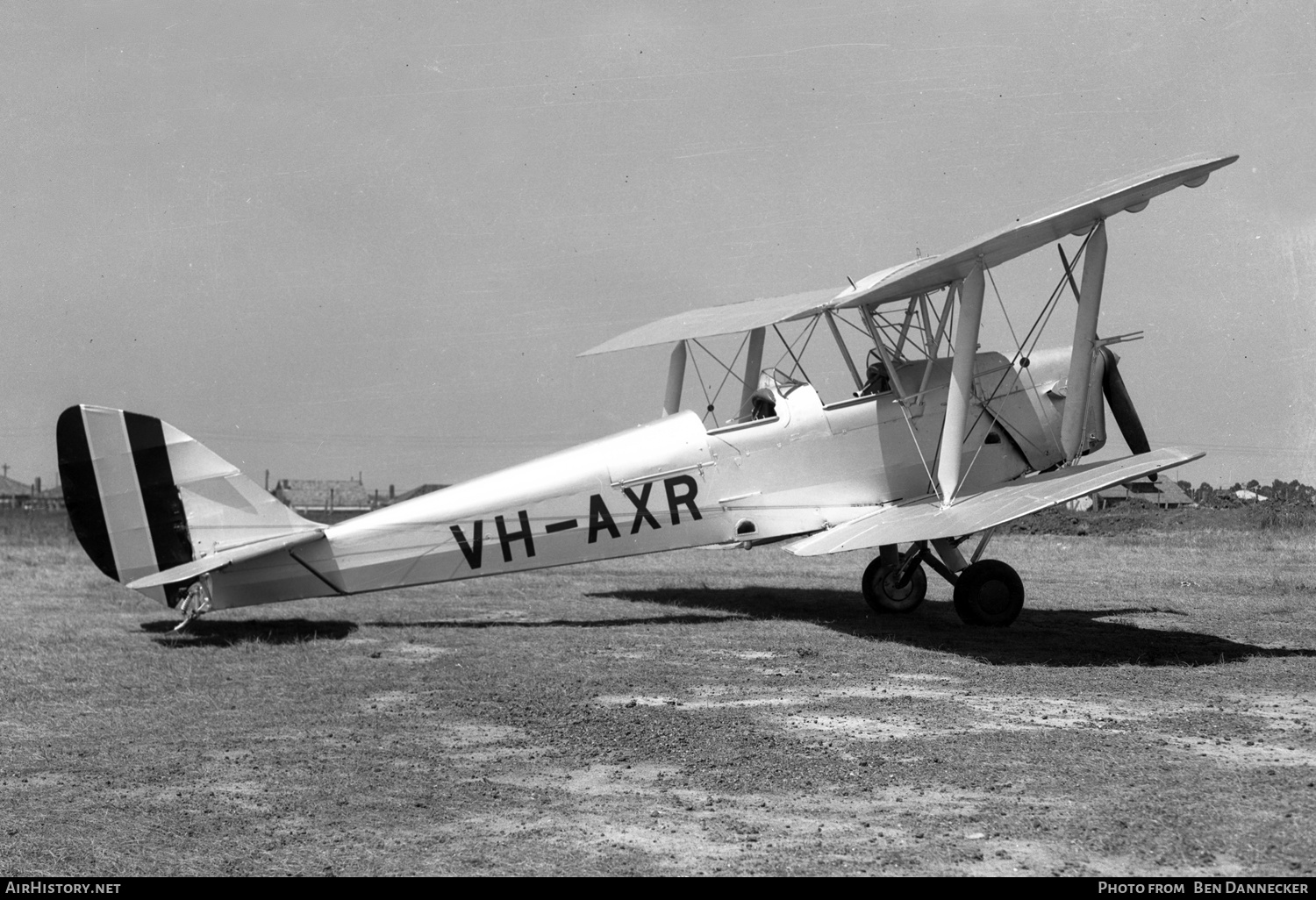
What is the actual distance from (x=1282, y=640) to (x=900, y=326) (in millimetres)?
4766

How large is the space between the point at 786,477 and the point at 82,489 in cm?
672

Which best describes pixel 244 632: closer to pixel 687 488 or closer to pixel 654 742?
pixel 687 488

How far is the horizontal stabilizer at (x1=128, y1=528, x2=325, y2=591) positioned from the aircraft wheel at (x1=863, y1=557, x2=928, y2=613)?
606cm

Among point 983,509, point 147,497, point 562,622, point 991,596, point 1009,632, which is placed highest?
point 147,497

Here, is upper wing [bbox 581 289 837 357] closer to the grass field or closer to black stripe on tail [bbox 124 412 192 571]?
the grass field

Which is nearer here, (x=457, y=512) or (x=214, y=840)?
(x=214, y=840)

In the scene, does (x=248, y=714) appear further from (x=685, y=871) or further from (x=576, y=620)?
(x=576, y=620)

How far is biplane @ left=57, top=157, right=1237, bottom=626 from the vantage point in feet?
35.2

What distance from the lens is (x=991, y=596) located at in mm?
11664

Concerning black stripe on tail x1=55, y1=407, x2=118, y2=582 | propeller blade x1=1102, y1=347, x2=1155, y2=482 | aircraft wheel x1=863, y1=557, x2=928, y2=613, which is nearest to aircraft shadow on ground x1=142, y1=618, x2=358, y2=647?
black stripe on tail x1=55, y1=407, x2=118, y2=582

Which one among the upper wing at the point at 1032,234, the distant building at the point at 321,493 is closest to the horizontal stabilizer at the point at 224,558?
the upper wing at the point at 1032,234

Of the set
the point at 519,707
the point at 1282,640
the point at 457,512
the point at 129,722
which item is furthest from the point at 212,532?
the point at 1282,640

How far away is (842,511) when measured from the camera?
12.3 metres

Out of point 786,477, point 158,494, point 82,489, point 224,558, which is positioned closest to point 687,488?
point 786,477
